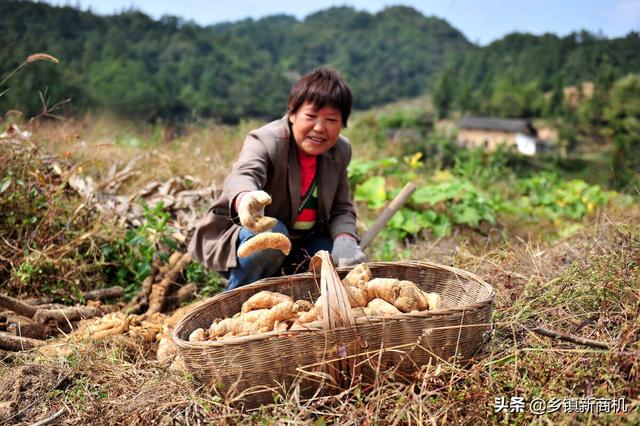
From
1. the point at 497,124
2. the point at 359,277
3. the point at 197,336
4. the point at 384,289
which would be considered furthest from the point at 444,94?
the point at 197,336

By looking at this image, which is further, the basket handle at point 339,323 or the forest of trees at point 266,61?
the forest of trees at point 266,61

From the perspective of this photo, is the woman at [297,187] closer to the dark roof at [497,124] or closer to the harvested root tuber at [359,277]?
the harvested root tuber at [359,277]

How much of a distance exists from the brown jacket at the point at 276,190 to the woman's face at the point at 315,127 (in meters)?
0.07

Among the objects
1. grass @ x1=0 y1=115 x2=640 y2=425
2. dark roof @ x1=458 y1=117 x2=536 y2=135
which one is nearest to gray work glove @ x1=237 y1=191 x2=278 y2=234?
grass @ x1=0 y1=115 x2=640 y2=425

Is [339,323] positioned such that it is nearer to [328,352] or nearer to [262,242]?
[328,352]

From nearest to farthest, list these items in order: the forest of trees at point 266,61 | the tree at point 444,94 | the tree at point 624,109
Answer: the forest of trees at point 266,61 → the tree at point 624,109 → the tree at point 444,94

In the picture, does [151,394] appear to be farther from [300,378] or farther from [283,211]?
[283,211]

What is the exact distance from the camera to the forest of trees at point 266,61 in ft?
41.1

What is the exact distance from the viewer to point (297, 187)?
8.90 feet

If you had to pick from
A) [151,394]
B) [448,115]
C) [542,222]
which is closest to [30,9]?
[542,222]

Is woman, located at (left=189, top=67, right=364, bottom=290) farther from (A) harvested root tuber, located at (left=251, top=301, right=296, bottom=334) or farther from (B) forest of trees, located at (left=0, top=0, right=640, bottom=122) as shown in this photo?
(B) forest of trees, located at (left=0, top=0, right=640, bottom=122)

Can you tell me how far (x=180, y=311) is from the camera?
125 inches

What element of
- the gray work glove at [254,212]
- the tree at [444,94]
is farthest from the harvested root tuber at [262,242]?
the tree at [444,94]

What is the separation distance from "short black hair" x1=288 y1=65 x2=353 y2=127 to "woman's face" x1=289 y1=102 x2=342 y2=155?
3cm
